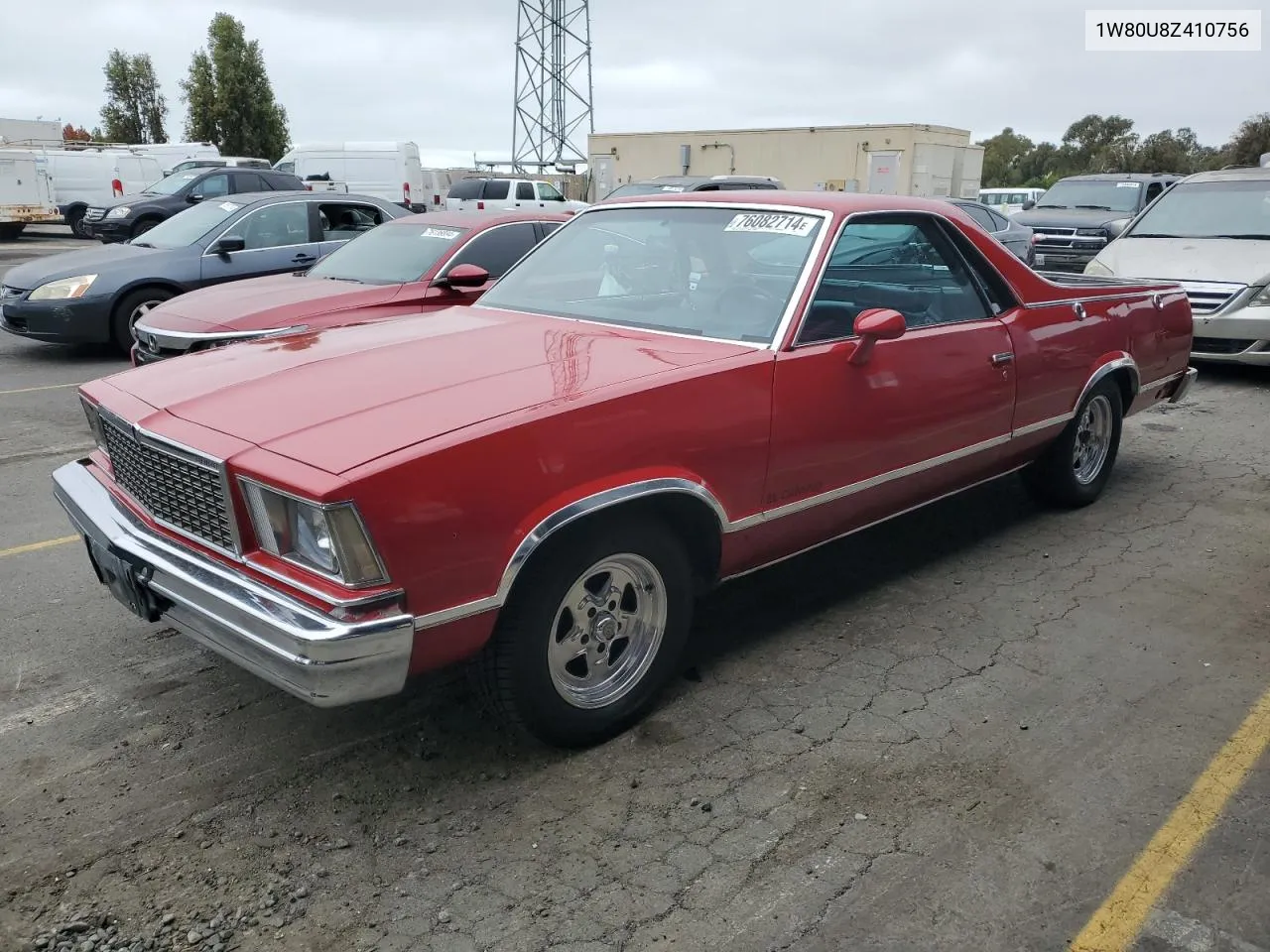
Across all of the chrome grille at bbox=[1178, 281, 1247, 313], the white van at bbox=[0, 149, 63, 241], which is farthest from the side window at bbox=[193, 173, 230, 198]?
the chrome grille at bbox=[1178, 281, 1247, 313]

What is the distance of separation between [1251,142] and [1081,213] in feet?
99.3

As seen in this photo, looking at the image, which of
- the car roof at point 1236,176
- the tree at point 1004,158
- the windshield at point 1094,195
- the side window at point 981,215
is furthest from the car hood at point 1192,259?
→ the tree at point 1004,158

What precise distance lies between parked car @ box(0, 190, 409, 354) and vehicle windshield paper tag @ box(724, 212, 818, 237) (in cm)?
672

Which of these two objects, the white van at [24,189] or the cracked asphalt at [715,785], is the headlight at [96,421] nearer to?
the cracked asphalt at [715,785]

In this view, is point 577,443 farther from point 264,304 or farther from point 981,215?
point 981,215

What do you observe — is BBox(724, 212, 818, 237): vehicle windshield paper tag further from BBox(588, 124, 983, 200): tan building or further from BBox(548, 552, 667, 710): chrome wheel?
BBox(588, 124, 983, 200): tan building

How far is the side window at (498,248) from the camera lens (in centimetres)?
757

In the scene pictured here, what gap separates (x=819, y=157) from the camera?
995 inches

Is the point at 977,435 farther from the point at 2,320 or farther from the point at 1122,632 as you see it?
the point at 2,320

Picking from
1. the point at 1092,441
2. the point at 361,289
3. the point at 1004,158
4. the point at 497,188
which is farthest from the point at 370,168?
the point at 1004,158

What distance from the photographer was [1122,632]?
13.3 feet

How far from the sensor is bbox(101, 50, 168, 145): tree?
50.8 m

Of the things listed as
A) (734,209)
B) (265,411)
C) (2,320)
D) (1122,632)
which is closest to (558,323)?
(734,209)

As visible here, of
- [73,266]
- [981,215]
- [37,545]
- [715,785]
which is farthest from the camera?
[981,215]
